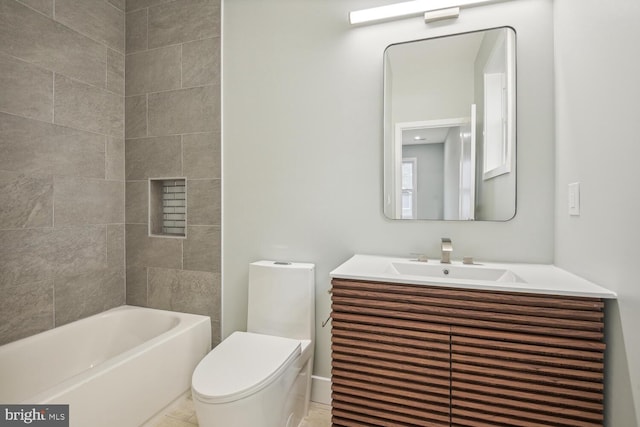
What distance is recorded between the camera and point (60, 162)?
195cm

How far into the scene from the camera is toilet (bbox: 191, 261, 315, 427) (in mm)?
1276

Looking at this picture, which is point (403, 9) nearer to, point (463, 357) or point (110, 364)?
point (463, 357)

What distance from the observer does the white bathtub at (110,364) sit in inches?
53.9

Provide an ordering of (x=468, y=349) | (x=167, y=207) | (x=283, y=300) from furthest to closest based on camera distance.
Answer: (x=167, y=207)
(x=283, y=300)
(x=468, y=349)

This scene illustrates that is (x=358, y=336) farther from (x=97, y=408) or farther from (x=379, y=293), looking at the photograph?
(x=97, y=408)

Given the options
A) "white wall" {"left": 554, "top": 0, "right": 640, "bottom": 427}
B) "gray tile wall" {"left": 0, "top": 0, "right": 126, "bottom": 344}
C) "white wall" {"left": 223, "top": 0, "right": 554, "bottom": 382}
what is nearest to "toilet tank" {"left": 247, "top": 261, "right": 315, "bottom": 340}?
"white wall" {"left": 223, "top": 0, "right": 554, "bottom": 382}

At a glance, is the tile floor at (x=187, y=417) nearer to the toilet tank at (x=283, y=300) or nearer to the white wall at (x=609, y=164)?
the toilet tank at (x=283, y=300)

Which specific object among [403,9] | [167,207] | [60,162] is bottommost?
[167,207]

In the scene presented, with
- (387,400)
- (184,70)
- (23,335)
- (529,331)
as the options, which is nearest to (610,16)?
(529,331)

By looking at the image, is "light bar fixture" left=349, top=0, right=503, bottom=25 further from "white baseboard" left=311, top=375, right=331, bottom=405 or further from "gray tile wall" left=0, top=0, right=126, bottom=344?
"white baseboard" left=311, top=375, right=331, bottom=405

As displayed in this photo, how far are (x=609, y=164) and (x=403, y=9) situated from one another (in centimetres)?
123

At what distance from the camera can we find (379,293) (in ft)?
4.44

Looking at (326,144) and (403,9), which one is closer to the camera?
(403,9)

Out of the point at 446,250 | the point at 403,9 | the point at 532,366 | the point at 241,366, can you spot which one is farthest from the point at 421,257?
the point at 403,9
